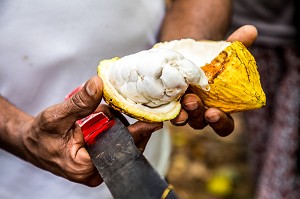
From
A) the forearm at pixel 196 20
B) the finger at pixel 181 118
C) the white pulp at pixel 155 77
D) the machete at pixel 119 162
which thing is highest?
the white pulp at pixel 155 77

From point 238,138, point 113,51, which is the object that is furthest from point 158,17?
point 238,138

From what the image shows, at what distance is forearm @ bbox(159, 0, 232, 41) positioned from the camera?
1594mm

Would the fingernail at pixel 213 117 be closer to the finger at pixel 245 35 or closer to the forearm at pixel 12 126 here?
the finger at pixel 245 35

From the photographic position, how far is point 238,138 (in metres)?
2.86

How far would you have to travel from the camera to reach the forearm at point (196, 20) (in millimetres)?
1594

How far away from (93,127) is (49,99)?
0.37m

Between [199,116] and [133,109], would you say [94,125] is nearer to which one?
[133,109]

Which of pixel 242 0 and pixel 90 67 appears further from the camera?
pixel 242 0

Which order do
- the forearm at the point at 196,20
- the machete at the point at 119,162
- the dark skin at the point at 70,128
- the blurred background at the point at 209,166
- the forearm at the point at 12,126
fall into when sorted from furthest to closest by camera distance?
the blurred background at the point at 209,166
the forearm at the point at 196,20
the forearm at the point at 12,126
the dark skin at the point at 70,128
the machete at the point at 119,162

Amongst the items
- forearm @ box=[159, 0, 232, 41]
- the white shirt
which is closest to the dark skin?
the white shirt

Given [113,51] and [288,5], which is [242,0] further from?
[113,51]

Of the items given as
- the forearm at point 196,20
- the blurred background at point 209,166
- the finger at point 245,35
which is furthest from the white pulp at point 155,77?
the blurred background at point 209,166

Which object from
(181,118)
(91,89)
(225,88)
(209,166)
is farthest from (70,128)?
(209,166)

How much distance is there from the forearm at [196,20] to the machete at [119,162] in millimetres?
547
